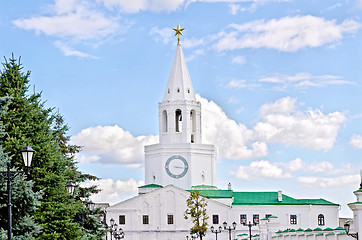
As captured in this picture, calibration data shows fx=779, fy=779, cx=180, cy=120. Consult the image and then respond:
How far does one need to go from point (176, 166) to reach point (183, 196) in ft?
19.3

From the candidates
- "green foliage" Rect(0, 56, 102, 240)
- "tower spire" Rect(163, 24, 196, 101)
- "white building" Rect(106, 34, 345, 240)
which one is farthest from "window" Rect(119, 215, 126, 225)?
"green foliage" Rect(0, 56, 102, 240)

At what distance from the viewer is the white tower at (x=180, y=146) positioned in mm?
97250

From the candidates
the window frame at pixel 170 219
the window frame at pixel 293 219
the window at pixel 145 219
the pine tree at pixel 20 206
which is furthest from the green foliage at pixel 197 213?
the pine tree at pixel 20 206

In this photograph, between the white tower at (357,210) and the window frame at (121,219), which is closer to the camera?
the white tower at (357,210)

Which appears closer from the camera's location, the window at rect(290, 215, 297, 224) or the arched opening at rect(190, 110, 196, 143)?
the window at rect(290, 215, 297, 224)

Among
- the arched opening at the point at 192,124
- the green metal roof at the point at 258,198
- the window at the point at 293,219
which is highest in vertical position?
the arched opening at the point at 192,124

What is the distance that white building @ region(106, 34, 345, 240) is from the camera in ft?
303

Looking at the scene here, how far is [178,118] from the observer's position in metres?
100

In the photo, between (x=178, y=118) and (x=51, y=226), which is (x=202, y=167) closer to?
(x=178, y=118)

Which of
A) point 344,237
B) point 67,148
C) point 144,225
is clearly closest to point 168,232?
point 144,225

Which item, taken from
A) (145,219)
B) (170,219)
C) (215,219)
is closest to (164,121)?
(170,219)

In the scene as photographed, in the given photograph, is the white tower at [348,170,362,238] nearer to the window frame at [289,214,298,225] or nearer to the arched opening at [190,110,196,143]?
the window frame at [289,214,298,225]

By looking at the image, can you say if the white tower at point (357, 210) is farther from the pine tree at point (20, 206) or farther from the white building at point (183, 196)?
the white building at point (183, 196)

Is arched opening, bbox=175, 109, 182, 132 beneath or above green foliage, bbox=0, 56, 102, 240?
above
